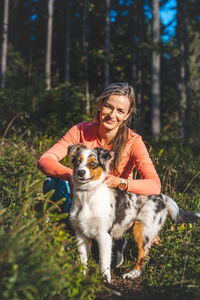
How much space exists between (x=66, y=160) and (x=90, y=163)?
8.37 ft

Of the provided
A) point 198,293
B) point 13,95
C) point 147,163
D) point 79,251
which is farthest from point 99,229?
point 13,95

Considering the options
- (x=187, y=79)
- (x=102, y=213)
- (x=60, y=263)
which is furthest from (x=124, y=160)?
(x=187, y=79)

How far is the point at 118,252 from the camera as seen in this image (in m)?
3.60

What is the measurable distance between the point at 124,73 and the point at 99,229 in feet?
54.3

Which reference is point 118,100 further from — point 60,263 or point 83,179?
point 60,263

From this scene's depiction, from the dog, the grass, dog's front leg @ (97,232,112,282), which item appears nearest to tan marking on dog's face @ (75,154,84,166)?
the dog

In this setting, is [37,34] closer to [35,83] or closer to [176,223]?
[35,83]

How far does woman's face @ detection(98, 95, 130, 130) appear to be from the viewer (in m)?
3.56

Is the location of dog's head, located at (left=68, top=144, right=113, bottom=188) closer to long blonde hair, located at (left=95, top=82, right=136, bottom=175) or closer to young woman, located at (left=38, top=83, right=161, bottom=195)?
young woman, located at (left=38, top=83, right=161, bottom=195)

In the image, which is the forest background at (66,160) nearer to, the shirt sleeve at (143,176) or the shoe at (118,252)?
the shoe at (118,252)

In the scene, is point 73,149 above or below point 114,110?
below

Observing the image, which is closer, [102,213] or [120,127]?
[102,213]

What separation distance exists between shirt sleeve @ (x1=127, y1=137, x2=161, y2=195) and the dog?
328 mm

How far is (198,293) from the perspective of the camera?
2.29 metres
